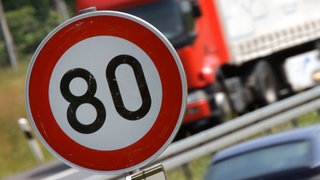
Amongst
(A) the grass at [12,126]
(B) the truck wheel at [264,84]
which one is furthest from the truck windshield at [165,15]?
(A) the grass at [12,126]

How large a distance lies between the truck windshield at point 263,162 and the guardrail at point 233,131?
8.63ft

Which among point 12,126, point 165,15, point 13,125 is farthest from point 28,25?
point 165,15

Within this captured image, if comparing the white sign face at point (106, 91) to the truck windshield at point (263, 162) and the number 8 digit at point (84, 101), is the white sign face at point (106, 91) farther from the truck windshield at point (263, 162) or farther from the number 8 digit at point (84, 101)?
the truck windshield at point (263, 162)

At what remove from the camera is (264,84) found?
74.8ft

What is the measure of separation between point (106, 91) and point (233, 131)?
27.7ft

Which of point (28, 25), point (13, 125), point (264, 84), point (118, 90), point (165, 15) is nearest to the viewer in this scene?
point (118, 90)

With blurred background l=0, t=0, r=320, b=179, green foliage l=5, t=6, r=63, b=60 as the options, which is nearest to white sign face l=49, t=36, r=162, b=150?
blurred background l=0, t=0, r=320, b=179

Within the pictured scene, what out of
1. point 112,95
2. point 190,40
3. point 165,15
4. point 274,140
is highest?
point 165,15

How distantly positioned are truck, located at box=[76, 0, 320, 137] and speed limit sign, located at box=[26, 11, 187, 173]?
1432cm

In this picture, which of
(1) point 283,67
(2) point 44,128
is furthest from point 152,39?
(1) point 283,67

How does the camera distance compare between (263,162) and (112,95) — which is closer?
(112,95)

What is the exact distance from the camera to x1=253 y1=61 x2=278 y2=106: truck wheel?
22.6m

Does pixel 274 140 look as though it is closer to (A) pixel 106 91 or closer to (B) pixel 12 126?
(A) pixel 106 91

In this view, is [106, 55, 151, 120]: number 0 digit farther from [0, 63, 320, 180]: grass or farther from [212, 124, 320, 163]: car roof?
[0, 63, 320, 180]: grass
